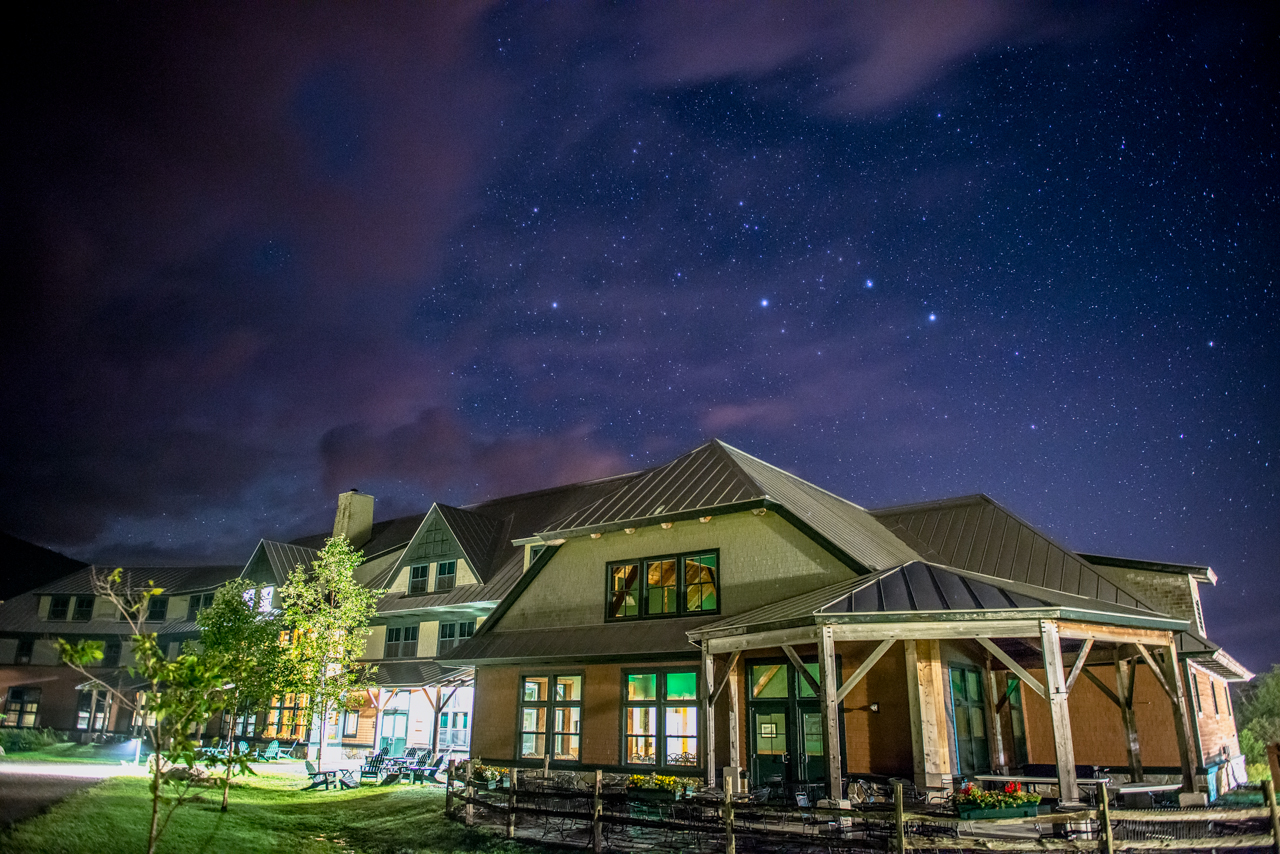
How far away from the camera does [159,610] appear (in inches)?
1950

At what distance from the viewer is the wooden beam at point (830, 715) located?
14023mm

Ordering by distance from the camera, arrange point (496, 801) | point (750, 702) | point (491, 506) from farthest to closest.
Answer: point (491, 506), point (750, 702), point (496, 801)

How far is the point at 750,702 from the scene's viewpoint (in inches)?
771

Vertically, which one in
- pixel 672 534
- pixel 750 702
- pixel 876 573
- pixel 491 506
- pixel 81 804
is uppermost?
pixel 491 506

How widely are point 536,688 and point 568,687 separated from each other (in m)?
1.10

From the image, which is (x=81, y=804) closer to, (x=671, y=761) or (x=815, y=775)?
(x=671, y=761)

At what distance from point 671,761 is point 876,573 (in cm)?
662

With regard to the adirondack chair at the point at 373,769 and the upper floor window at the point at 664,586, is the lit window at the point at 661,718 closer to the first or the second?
the upper floor window at the point at 664,586

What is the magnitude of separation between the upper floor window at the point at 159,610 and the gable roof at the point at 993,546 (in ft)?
134


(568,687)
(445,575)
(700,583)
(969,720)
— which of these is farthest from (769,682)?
(445,575)

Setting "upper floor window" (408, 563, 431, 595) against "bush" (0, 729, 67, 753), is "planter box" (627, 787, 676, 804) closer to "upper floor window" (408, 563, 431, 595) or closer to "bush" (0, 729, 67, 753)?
"upper floor window" (408, 563, 431, 595)

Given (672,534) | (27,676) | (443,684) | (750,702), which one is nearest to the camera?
(750,702)

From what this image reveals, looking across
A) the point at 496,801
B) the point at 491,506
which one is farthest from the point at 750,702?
the point at 491,506

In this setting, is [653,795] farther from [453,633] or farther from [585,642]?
[453,633]
